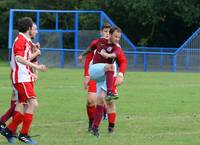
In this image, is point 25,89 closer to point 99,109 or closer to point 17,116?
point 17,116

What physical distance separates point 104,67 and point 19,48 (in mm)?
1813

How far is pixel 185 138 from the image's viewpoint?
32.5 feet

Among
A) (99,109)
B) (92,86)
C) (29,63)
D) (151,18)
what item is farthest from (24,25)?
(151,18)

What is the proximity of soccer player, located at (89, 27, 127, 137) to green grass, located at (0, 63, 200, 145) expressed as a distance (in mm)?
393

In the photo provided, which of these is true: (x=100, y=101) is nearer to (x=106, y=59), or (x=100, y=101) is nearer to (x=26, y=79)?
(x=106, y=59)

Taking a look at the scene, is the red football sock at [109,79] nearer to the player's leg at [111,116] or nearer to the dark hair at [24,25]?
the player's leg at [111,116]

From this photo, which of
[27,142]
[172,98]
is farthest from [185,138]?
[172,98]

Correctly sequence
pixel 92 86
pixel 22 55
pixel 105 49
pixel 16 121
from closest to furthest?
pixel 22 55 → pixel 16 121 → pixel 105 49 → pixel 92 86

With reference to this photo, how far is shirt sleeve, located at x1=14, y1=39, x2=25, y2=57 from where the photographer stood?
9.28 metres

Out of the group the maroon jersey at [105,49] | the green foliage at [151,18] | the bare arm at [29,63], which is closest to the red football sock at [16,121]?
the bare arm at [29,63]

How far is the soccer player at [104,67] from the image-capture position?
10.5 metres

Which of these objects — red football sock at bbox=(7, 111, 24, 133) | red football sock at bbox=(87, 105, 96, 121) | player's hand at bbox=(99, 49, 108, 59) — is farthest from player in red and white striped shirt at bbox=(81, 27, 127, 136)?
red football sock at bbox=(7, 111, 24, 133)

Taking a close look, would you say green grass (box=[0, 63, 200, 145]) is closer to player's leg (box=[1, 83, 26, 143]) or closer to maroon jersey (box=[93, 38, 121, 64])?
player's leg (box=[1, 83, 26, 143])

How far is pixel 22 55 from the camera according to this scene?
9281 mm
